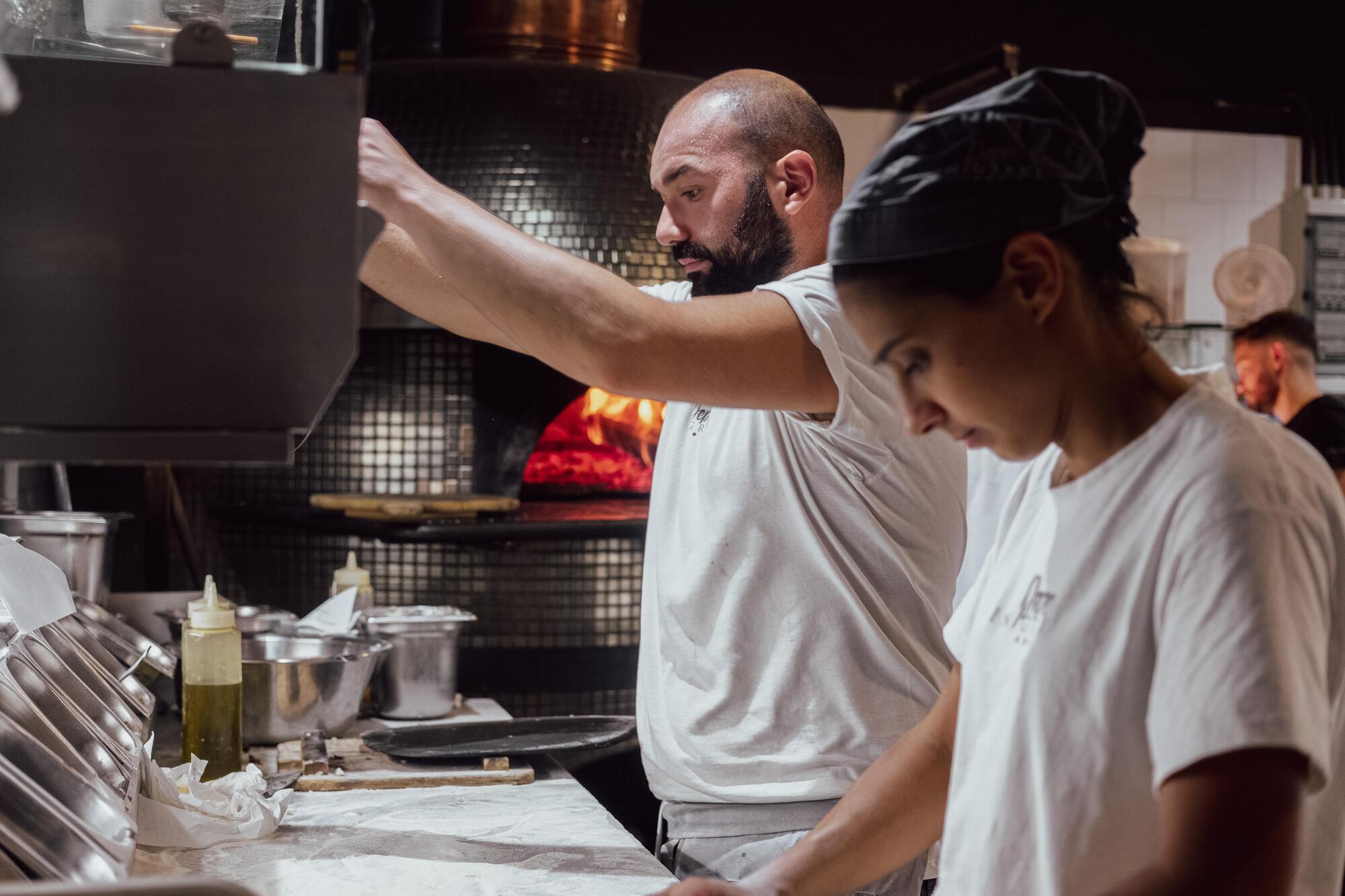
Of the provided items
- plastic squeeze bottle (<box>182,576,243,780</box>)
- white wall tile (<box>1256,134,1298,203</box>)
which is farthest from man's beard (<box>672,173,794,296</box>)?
white wall tile (<box>1256,134,1298,203</box>)

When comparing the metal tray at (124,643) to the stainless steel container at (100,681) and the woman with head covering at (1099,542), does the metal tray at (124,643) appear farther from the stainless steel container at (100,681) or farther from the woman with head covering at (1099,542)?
the woman with head covering at (1099,542)

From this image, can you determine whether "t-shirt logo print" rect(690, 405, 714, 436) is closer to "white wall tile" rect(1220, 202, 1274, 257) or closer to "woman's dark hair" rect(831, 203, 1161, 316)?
"woman's dark hair" rect(831, 203, 1161, 316)

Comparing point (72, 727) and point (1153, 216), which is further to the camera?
point (1153, 216)

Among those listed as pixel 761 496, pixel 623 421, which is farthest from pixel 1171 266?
pixel 761 496

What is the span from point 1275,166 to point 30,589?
5.36 metres

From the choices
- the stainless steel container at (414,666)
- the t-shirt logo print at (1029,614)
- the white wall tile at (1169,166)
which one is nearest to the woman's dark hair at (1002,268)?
the t-shirt logo print at (1029,614)

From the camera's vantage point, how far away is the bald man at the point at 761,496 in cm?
150

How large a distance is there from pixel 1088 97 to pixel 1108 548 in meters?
0.32

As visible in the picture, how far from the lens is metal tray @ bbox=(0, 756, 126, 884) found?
986mm

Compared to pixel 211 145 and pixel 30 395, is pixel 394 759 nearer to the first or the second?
pixel 30 395

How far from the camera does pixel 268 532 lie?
3812mm

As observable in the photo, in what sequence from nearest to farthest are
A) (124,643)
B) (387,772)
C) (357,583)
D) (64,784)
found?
(64,784), (387,772), (124,643), (357,583)

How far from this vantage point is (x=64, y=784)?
118cm

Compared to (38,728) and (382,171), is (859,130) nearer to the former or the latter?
(382,171)
